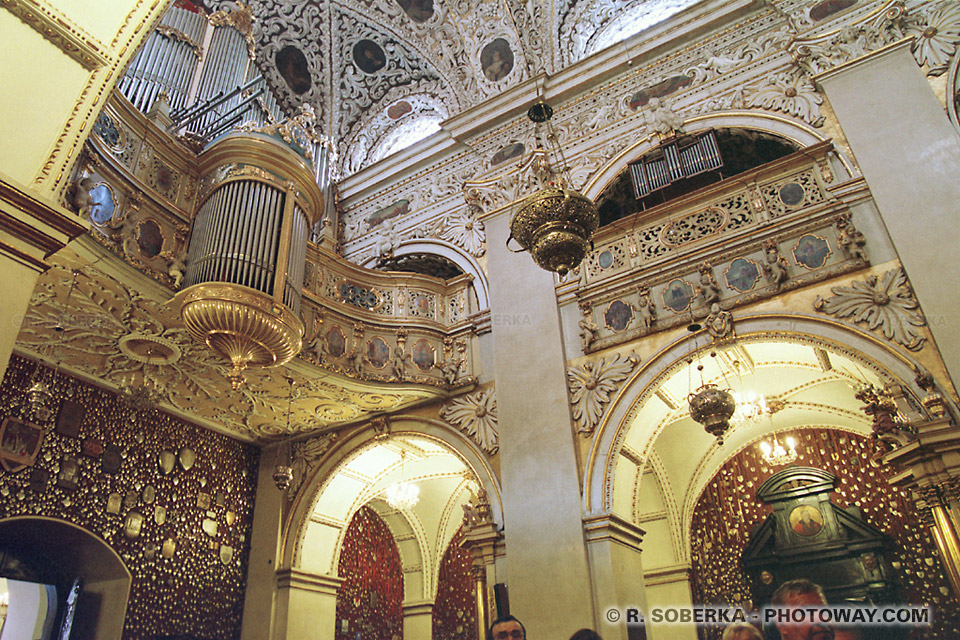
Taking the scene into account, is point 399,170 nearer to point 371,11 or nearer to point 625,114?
point 371,11

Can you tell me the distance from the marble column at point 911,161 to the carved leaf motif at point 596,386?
2936 millimetres

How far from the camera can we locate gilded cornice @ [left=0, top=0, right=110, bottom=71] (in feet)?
12.8

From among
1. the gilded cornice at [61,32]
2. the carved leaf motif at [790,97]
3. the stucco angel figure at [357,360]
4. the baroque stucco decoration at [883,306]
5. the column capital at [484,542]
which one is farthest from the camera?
the stucco angel figure at [357,360]

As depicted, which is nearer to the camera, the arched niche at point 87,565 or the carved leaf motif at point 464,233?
the arched niche at point 87,565

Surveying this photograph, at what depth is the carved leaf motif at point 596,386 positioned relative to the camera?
7.49 meters

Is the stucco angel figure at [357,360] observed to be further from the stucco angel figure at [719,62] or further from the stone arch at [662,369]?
the stucco angel figure at [719,62]

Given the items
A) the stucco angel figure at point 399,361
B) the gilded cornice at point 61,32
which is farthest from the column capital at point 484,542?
the gilded cornice at point 61,32

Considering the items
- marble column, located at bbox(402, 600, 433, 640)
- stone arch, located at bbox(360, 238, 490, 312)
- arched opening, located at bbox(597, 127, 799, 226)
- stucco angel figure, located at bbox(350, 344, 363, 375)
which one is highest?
arched opening, located at bbox(597, 127, 799, 226)

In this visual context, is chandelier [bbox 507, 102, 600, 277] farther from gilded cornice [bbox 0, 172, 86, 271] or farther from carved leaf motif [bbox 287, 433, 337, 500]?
carved leaf motif [bbox 287, 433, 337, 500]

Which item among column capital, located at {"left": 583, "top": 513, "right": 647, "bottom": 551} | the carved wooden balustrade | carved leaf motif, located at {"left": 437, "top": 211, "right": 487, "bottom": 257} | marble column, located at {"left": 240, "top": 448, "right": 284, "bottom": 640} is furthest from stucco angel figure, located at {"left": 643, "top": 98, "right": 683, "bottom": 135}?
marble column, located at {"left": 240, "top": 448, "right": 284, "bottom": 640}

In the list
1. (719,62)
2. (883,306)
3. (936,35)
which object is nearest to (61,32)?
(883,306)

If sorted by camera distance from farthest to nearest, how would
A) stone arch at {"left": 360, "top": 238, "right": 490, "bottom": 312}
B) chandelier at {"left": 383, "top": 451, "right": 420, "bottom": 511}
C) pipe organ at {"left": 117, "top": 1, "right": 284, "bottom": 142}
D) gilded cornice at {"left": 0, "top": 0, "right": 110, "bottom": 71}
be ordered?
chandelier at {"left": 383, "top": 451, "right": 420, "bottom": 511}
stone arch at {"left": 360, "top": 238, "right": 490, "bottom": 312}
pipe organ at {"left": 117, "top": 1, "right": 284, "bottom": 142}
gilded cornice at {"left": 0, "top": 0, "right": 110, "bottom": 71}

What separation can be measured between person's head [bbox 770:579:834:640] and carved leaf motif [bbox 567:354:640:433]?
10.7 ft

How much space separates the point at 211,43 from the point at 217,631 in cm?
911
